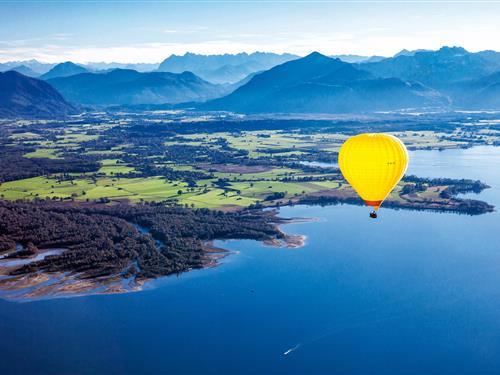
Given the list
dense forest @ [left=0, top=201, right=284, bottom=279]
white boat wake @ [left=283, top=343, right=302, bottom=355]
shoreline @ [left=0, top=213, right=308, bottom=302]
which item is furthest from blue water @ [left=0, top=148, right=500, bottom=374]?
dense forest @ [left=0, top=201, right=284, bottom=279]

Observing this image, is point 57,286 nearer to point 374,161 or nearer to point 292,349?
point 292,349

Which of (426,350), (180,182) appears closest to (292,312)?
(426,350)

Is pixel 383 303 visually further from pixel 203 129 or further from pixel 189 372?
pixel 203 129

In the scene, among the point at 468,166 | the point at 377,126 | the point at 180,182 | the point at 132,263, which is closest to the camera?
the point at 132,263

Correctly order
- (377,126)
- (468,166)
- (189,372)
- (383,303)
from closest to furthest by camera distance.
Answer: (189,372), (383,303), (468,166), (377,126)

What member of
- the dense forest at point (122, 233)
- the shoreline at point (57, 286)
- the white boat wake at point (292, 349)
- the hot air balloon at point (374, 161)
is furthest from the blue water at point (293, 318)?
the hot air balloon at point (374, 161)

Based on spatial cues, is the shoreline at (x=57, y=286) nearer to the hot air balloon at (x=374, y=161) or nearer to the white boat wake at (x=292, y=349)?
the white boat wake at (x=292, y=349)

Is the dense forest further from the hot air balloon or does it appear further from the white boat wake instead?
the hot air balloon

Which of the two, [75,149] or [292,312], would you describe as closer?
[292,312]
